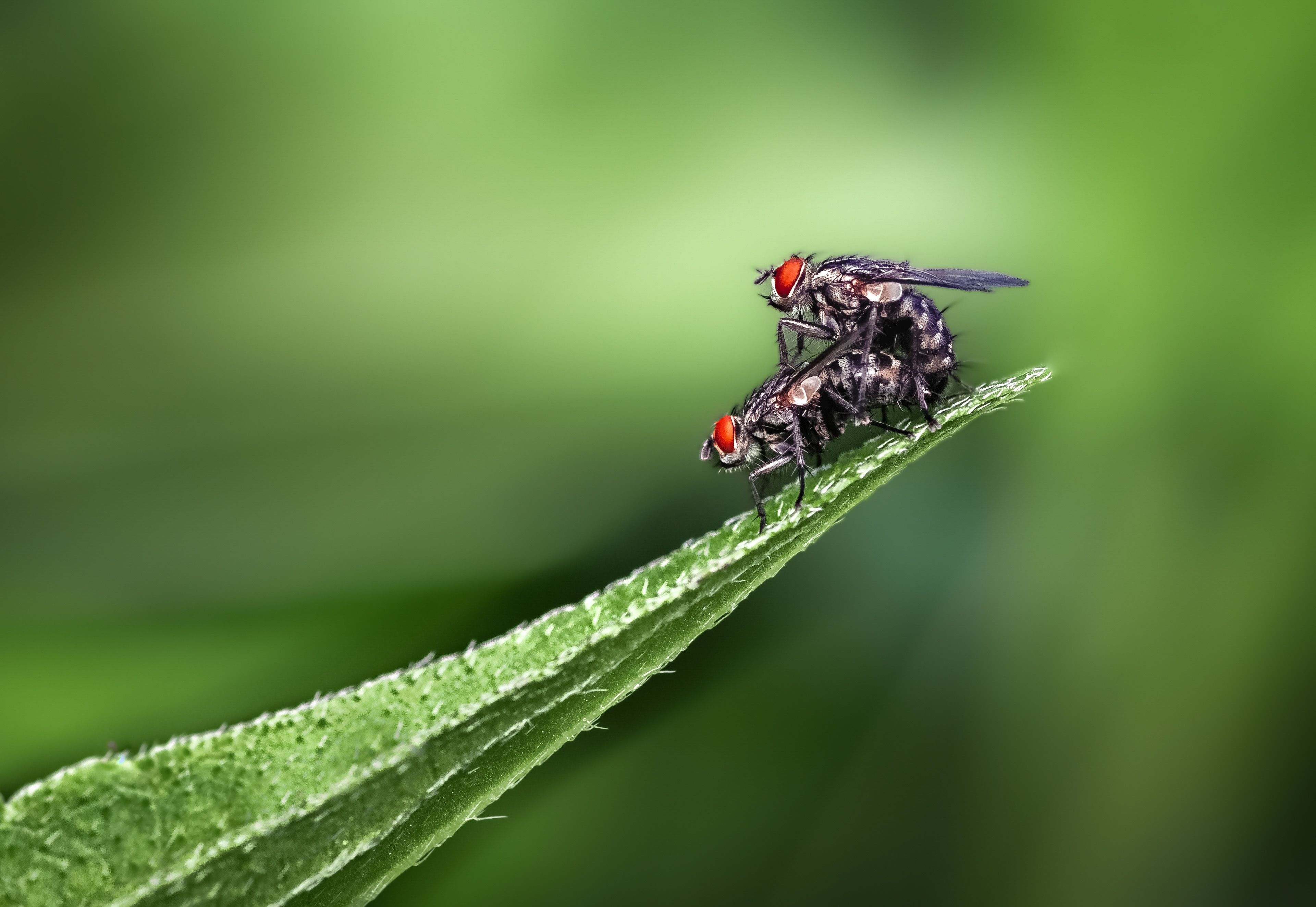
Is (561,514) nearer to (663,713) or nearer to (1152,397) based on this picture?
(663,713)

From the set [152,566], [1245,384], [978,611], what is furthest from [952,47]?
[152,566]

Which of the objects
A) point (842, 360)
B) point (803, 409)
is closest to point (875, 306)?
point (842, 360)

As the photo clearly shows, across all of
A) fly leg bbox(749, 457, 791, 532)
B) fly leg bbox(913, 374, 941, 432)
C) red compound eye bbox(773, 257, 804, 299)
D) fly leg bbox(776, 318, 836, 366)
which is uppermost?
red compound eye bbox(773, 257, 804, 299)

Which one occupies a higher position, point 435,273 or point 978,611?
point 435,273

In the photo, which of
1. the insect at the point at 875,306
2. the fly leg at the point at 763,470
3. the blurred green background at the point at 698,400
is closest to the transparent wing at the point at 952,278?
the insect at the point at 875,306

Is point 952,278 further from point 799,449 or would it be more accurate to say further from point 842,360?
point 799,449

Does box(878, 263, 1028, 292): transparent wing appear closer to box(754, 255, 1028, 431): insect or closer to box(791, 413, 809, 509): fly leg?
box(754, 255, 1028, 431): insect

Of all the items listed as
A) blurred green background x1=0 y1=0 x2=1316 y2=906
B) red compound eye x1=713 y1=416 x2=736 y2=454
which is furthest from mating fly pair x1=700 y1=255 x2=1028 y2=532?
blurred green background x1=0 y1=0 x2=1316 y2=906
